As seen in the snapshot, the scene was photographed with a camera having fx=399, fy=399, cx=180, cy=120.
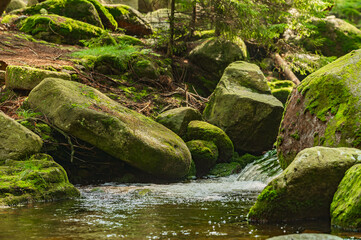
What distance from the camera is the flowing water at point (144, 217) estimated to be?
12.3 feet

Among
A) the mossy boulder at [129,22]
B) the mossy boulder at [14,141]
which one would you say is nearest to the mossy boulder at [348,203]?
the mossy boulder at [14,141]

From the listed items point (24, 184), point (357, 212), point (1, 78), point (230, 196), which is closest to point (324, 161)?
point (357, 212)

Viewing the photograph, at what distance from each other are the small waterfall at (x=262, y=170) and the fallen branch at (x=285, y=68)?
6.00 meters

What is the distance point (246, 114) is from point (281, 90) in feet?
10.4

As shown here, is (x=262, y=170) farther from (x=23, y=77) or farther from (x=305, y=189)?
(x=23, y=77)

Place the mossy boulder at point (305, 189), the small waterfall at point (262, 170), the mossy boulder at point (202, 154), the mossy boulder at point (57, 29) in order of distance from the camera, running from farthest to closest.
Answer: the mossy boulder at point (57, 29) < the mossy boulder at point (202, 154) < the small waterfall at point (262, 170) < the mossy boulder at point (305, 189)

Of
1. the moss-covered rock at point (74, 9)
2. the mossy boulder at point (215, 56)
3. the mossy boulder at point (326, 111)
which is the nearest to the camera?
the mossy boulder at point (326, 111)

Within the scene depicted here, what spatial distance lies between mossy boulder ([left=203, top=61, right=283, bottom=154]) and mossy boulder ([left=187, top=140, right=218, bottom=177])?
1208 millimetres

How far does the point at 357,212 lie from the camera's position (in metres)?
3.74

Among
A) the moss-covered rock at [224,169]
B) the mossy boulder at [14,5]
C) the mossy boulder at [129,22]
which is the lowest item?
the moss-covered rock at [224,169]

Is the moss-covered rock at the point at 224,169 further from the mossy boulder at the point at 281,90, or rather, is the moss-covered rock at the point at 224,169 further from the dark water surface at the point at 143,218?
the mossy boulder at the point at 281,90

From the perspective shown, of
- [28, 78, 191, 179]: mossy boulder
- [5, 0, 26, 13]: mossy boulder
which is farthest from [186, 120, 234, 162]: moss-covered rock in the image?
[5, 0, 26, 13]: mossy boulder

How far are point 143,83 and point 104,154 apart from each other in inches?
172

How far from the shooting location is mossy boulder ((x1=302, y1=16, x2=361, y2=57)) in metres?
16.9
